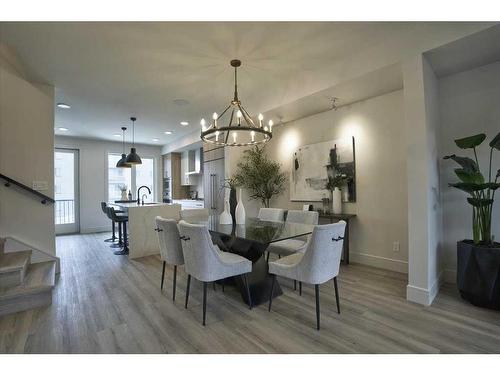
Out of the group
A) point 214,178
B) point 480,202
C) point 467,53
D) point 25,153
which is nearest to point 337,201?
point 480,202

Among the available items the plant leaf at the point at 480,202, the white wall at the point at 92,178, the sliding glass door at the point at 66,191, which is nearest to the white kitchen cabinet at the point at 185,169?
the white wall at the point at 92,178

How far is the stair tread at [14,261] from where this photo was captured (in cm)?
262

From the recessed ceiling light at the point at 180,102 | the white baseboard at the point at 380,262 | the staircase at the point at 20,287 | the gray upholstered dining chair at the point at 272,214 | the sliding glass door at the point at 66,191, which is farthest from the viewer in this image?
the sliding glass door at the point at 66,191

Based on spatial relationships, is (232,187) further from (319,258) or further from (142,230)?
(319,258)

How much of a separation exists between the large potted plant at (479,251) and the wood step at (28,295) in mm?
4257

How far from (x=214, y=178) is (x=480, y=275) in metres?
4.91

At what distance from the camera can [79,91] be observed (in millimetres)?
3863

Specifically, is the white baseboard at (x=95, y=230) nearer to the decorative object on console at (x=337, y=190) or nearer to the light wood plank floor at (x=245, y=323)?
the light wood plank floor at (x=245, y=323)

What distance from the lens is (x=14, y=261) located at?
2850 millimetres

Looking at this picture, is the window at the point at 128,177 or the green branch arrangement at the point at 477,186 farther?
the window at the point at 128,177

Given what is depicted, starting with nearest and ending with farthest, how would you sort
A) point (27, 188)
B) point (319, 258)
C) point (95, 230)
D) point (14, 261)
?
point (319, 258) < point (14, 261) < point (27, 188) < point (95, 230)
